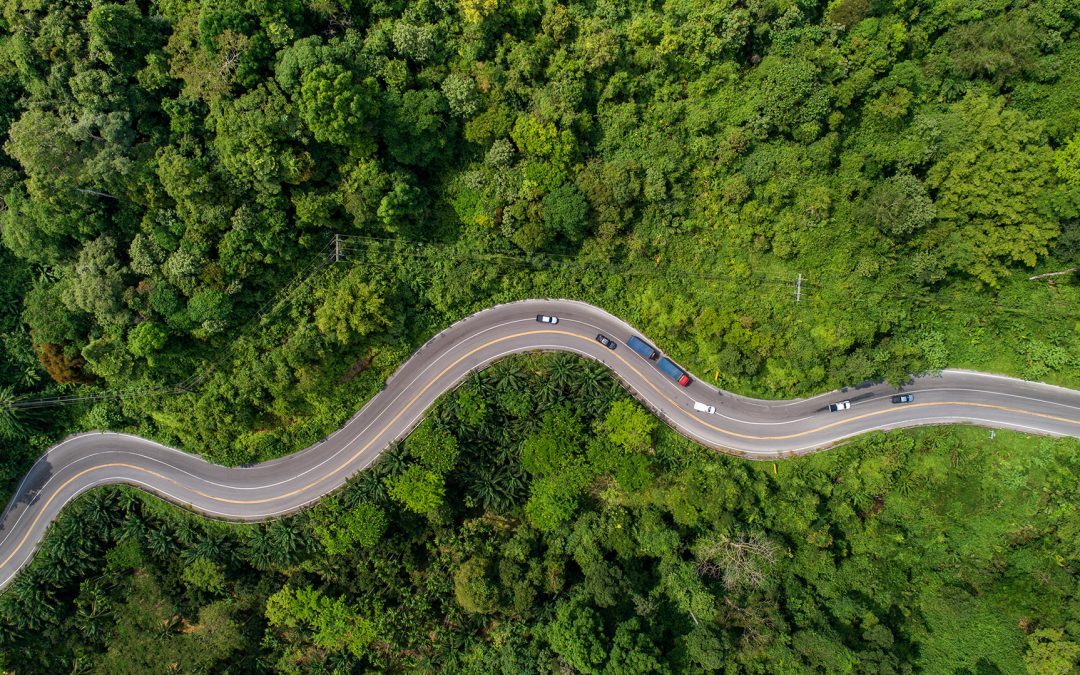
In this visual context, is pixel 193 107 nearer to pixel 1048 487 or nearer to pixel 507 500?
pixel 507 500

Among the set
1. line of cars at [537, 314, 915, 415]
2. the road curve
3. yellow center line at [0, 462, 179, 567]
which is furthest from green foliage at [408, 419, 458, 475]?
yellow center line at [0, 462, 179, 567]

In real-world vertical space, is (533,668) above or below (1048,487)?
below

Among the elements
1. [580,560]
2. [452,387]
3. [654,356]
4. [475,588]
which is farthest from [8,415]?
[654,356]

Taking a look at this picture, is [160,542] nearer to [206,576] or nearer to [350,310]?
[206,576]

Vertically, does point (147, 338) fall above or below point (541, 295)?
below

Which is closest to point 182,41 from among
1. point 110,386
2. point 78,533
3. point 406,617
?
point 110,386

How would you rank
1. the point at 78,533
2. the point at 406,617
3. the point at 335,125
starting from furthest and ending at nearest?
the point at 78,533 < the point at 406,617 < the point at 335,125

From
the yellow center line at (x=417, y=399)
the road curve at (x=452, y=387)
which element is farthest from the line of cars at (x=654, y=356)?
the yellow center line at (x=417, y=399)
